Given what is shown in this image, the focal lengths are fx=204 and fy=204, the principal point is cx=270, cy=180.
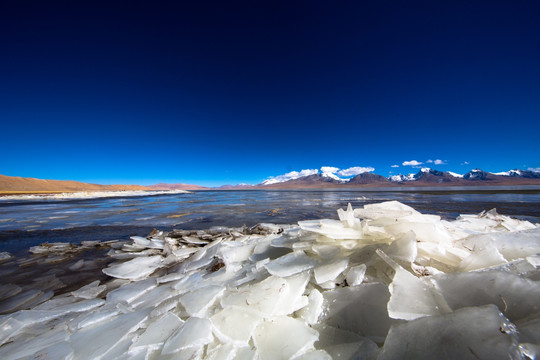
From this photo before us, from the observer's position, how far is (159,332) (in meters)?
0.99

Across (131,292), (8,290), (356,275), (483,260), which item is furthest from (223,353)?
(8,290)

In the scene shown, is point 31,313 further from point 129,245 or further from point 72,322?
point 129,245

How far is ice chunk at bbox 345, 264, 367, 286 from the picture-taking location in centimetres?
110

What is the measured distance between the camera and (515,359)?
22.6 inches

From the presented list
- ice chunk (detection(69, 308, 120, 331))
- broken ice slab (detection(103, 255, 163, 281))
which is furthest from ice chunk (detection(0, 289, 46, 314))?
ice chunk (detection(69, 308, 120, 331))

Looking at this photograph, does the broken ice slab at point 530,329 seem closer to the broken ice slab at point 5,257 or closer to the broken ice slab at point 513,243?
the broken ice slab at point 513,243

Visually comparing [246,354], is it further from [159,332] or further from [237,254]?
[237,254]

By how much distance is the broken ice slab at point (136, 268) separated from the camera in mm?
2109

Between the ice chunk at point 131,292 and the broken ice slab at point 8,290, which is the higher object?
the ice chunk at point 131,292

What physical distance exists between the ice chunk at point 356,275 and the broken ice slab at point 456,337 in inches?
13.8

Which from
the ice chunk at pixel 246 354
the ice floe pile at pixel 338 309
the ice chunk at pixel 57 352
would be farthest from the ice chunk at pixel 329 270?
the ice chunk at pixel 57 352

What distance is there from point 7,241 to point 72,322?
450 centimetres

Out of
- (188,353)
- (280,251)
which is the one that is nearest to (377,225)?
(280,251)

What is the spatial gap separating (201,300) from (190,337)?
30cm
